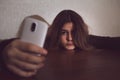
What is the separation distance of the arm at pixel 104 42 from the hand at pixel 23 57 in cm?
24

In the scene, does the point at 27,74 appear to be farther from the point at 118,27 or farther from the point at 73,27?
the point at 118,27

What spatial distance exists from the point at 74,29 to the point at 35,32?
19cm

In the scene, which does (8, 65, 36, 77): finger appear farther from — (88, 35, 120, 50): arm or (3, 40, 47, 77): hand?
(88, 35, 120, 50): arm

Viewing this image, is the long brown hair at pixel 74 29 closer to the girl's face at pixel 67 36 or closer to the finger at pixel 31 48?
the girl's face at pixel 67 36

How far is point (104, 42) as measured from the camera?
0.55 meters

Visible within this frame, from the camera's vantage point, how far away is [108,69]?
400mm

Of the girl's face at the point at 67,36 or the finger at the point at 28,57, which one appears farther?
the girl's face at the point at 67,36

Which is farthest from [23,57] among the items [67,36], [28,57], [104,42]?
[104,42]

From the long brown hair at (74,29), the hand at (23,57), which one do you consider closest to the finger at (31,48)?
the hand at (23,57)

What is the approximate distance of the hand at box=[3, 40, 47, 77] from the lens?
285mm

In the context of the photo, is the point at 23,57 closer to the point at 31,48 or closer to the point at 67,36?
the point at 31,48

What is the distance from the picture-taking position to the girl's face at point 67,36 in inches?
18.5

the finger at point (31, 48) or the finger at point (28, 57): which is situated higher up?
the finger at point (31, 48)

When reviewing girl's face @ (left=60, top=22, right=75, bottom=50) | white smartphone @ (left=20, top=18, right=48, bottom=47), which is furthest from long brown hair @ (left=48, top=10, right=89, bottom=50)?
white smartphone @ (left=20, top=18, right=48, bottom=47)
